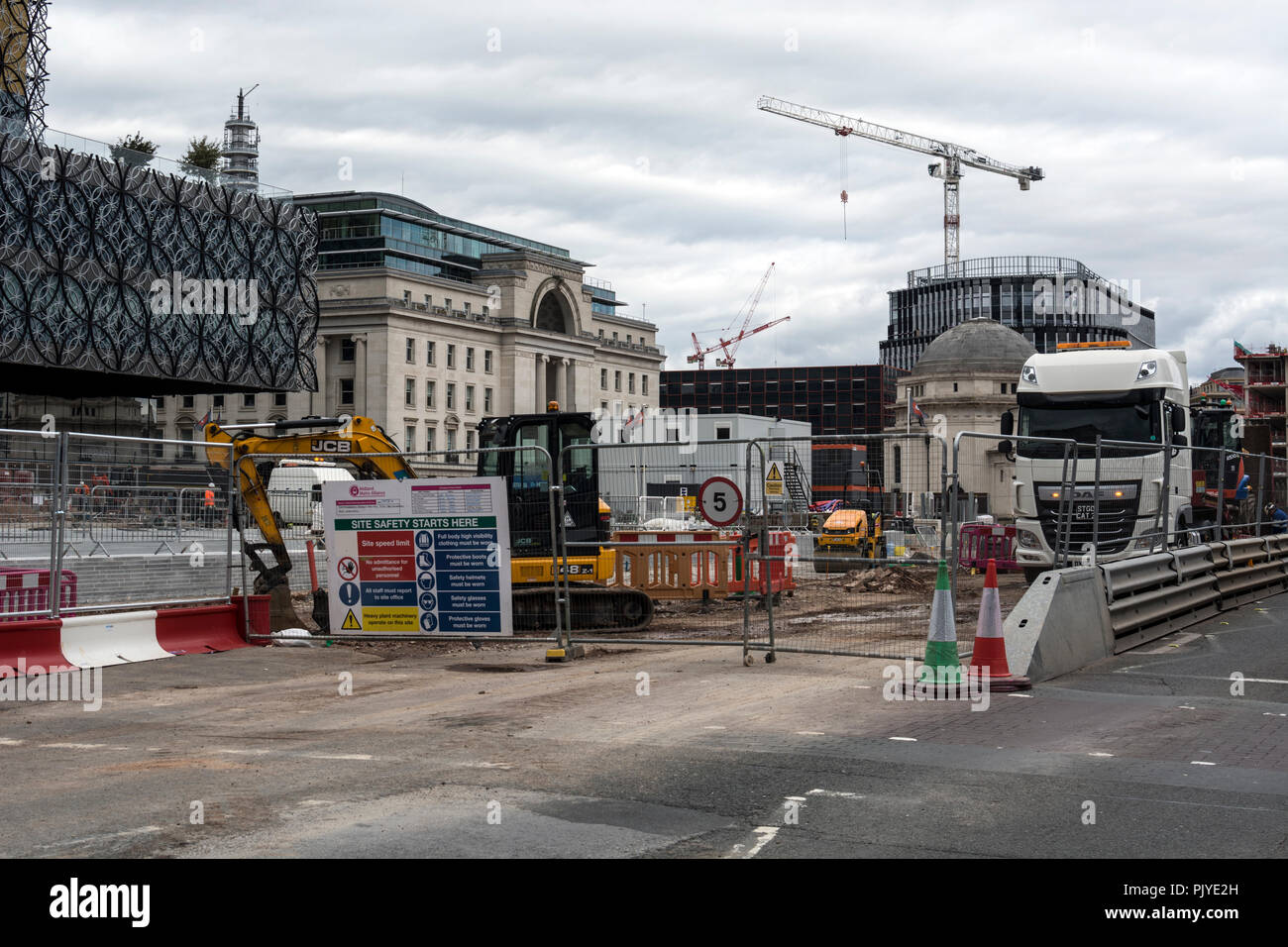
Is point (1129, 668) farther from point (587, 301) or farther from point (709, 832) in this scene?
point (587, 301)

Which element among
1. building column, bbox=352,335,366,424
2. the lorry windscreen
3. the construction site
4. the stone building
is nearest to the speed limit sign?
the construction site

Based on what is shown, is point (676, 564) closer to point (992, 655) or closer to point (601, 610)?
point (601, 610)

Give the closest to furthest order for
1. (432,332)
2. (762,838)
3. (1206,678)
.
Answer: (762,838)
(1206,678)
(432,332)

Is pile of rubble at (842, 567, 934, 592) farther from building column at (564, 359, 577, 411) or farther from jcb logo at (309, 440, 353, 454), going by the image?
building column at (564, 359, 577, 411)

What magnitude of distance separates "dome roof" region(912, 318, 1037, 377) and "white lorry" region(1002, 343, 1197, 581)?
99.8 metres

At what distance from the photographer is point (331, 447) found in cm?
1747

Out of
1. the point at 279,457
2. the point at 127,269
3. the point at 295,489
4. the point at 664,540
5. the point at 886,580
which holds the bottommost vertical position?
the point at 886,580

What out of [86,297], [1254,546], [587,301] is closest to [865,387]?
[587,301]

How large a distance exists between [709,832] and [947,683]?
16.7 ft

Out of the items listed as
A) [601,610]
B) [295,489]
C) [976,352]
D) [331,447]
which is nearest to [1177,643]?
[601,610]

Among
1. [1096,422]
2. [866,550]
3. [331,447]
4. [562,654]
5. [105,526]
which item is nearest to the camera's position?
[105,526]

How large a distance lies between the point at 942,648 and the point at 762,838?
16.9 ft

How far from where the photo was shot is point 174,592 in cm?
1480

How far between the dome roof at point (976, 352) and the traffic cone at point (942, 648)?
11346cm
